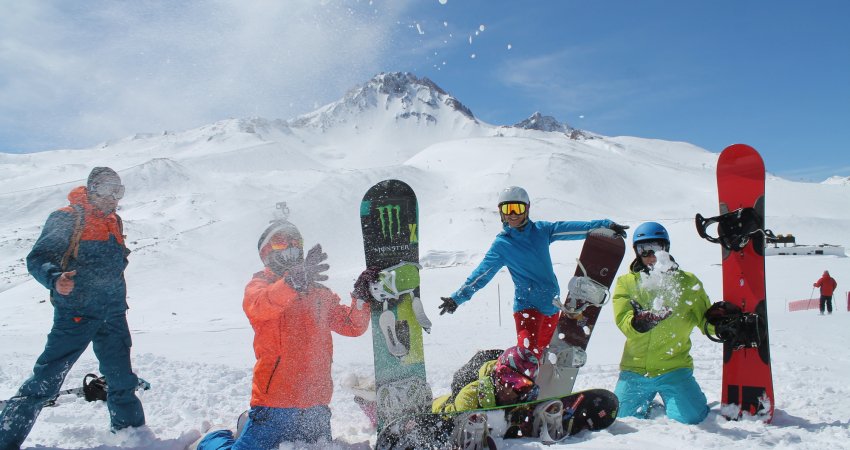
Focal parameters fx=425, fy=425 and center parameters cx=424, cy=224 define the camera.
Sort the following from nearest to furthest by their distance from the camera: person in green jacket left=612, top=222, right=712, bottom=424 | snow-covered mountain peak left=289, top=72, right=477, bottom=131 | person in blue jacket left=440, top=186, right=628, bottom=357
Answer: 1. person in green jacket left=612, top=222, right=712, bottom=424
2. person in blue jacket left=440, top=186, right=628, bottom=357
3. snow-covered mountain peak left=289, top=72, right=477, bottom=131

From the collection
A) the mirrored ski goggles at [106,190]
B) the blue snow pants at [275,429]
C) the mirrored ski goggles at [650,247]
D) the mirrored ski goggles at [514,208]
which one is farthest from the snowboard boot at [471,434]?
the mirrored ski goggles at [106,190]

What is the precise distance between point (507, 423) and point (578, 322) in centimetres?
113

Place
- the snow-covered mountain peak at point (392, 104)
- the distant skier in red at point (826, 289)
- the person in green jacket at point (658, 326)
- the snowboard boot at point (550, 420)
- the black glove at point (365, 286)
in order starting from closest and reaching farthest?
1. the snowboard boot at point (550, 420)
2. the black glove at point (365, 286)
3. the person in green jacket at point (658, 326)
4. the distant skier in red at point (826, 289)
5. the snow-covered mountain peak at point (392, 104)

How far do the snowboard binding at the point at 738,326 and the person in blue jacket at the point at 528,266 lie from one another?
0.95m

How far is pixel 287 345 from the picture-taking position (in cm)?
260

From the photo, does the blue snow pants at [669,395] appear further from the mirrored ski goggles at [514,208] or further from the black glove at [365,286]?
the black glove at [365,286]

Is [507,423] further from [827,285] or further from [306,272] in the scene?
[827,285]

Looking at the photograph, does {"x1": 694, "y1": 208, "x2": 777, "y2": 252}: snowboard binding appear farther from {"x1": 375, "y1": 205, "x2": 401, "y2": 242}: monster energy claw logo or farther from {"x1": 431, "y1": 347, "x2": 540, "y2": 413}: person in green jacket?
{"x1": 375, "y1": 205, "x2": 401, "y2": 242}: monster energy claw logo

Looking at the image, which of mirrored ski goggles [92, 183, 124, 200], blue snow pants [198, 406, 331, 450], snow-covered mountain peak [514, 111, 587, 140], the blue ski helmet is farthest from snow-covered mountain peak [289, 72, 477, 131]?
blue snow pants [198, 406, 331, 450]

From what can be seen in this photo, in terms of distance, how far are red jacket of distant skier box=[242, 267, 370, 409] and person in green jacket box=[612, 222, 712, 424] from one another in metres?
2.29

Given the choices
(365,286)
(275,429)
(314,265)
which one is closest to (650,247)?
(365,286)

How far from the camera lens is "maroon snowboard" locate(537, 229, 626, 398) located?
11.1ft

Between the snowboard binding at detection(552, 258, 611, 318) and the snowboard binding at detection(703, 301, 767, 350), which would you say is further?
the snowboard binding at detection(552, 258, 611, 318)

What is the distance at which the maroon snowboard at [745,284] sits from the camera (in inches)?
126
